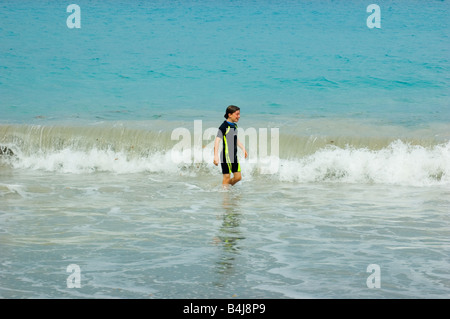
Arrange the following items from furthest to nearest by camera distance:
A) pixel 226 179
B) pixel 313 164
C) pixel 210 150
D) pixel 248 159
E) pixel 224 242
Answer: pixel 210 150, pixel 248 159, pixel 313 164, pixel 226 179, pixel 224 242

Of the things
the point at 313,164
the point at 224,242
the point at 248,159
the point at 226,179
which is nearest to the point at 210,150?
the point at 248,159

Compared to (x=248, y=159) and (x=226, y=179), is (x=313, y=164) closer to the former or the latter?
(x=248, y=159)

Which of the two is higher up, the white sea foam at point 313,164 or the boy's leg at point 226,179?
the white sea foam at point 313,164

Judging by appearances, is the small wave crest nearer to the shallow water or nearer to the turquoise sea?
the turquoise sea

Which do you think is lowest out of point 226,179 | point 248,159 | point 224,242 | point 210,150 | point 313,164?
point 224,242

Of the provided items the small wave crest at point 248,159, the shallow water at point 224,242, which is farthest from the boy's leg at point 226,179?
the small wave crest at point 248,159

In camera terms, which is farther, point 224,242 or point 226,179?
point 226,179

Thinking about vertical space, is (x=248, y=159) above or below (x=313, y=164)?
above

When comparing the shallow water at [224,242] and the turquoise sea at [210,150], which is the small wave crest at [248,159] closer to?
the turquoise sea at [210,150]

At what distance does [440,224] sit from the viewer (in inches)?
267

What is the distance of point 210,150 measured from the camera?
14062 mm

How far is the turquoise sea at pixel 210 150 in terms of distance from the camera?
4906 mm

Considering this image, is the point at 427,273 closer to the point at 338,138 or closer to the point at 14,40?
the point at 338,138

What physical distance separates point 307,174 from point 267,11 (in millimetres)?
25598
